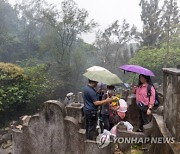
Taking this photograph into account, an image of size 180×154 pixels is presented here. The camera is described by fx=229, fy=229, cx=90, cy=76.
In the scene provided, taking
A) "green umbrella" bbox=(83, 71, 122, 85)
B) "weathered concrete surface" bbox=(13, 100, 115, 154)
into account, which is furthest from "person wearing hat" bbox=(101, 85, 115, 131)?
"weathered concrete surface" bbox=(13, 100, 115, 154)

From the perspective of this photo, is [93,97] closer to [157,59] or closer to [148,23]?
[157,59]

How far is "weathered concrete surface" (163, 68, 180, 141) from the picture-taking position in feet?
9.15

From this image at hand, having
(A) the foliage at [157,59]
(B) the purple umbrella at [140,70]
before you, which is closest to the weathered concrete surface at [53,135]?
(B) the purple umbrella at [140,70]

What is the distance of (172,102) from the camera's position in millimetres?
2957

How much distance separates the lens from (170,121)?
3.04m

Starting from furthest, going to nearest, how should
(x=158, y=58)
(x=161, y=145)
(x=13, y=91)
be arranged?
(x=158, y=58) → (x=13, y=91) → (x=161, y=145)

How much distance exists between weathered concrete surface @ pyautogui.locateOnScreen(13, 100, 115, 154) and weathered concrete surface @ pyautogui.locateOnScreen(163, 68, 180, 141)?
0.97 meters

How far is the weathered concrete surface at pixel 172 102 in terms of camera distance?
279 centimetres

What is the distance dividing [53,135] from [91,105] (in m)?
0.82

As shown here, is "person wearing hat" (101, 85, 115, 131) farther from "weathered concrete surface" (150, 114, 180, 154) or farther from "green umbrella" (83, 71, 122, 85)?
"weathered concrete surface" (150, 114, 180, 154)

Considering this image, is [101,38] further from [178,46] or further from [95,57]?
[178,46]

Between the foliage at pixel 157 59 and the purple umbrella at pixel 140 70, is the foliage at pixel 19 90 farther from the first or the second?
the purple umbrella at pixel 140 70

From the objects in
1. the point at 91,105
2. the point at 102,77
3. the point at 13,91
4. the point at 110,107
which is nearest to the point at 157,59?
the point at 13,91

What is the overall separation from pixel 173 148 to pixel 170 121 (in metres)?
0.47
